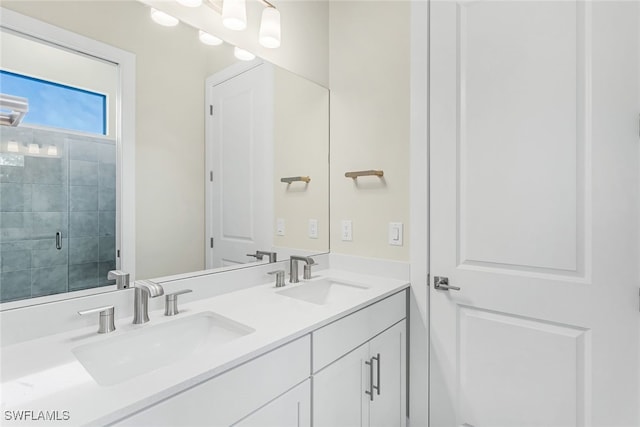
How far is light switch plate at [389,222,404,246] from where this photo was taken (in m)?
1.65

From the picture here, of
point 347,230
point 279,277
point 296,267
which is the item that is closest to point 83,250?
point 279,277

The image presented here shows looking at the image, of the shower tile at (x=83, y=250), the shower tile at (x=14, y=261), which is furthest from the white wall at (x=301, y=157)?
the shower tile at (x=14, y=261)

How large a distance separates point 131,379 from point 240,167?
3.15ft

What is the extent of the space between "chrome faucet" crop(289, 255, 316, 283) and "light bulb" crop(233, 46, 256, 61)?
95 centimetres

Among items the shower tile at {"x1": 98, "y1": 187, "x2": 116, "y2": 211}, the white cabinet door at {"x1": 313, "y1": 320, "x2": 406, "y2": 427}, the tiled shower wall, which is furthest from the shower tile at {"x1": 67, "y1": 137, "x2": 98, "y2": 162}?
the white cabinet door at {"x1": 313, "y1": 320, "x2": 406, "y2": 427}

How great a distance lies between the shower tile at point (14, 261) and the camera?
34.8 inches

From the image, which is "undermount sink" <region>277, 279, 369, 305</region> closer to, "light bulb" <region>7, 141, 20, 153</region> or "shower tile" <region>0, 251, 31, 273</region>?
"shower tile" <region>0, 251, 31, 273</region>

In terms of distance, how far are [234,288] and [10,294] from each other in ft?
2.35

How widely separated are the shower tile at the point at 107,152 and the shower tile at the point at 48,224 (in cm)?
20

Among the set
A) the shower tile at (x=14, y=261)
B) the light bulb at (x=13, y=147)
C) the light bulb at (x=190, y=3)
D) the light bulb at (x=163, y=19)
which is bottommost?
the shower tile at (x=14, y=261)

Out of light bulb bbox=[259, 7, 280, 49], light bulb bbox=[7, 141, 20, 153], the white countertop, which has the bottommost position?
the white countertop

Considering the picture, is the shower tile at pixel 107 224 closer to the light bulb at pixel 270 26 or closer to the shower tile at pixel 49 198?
the shower tile at pixel 49 198
